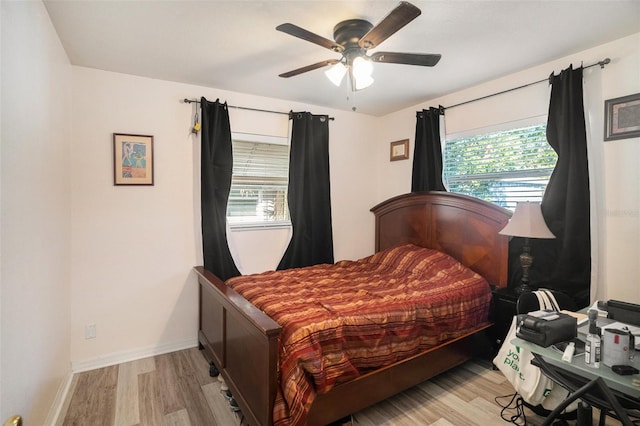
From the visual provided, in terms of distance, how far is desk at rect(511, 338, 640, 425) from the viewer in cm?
122

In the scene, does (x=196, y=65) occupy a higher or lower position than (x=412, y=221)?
higher

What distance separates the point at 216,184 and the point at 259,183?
0.50 m

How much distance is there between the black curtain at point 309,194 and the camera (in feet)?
11.8

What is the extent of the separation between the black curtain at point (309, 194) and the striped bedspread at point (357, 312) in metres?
0.41

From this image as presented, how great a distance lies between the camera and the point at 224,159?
3.19 m

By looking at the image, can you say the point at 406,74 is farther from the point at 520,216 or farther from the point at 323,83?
the point at 520,216

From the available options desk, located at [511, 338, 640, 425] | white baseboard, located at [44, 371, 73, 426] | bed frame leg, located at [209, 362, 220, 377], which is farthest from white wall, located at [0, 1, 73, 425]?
desk, located at [511, 338, 640, 425]

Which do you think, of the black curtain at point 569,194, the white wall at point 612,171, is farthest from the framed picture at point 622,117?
the black curtain at point 569,194

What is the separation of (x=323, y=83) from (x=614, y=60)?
223 cm

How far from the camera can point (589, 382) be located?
126 cm

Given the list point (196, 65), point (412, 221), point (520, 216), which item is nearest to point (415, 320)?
point (520, 216)

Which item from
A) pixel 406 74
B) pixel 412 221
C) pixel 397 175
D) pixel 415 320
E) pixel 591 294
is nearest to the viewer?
pixel 415 320

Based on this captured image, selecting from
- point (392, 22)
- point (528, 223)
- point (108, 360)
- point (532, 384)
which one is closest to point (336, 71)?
point (392, 22)

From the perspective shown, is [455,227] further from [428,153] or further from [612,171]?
[612,171]
